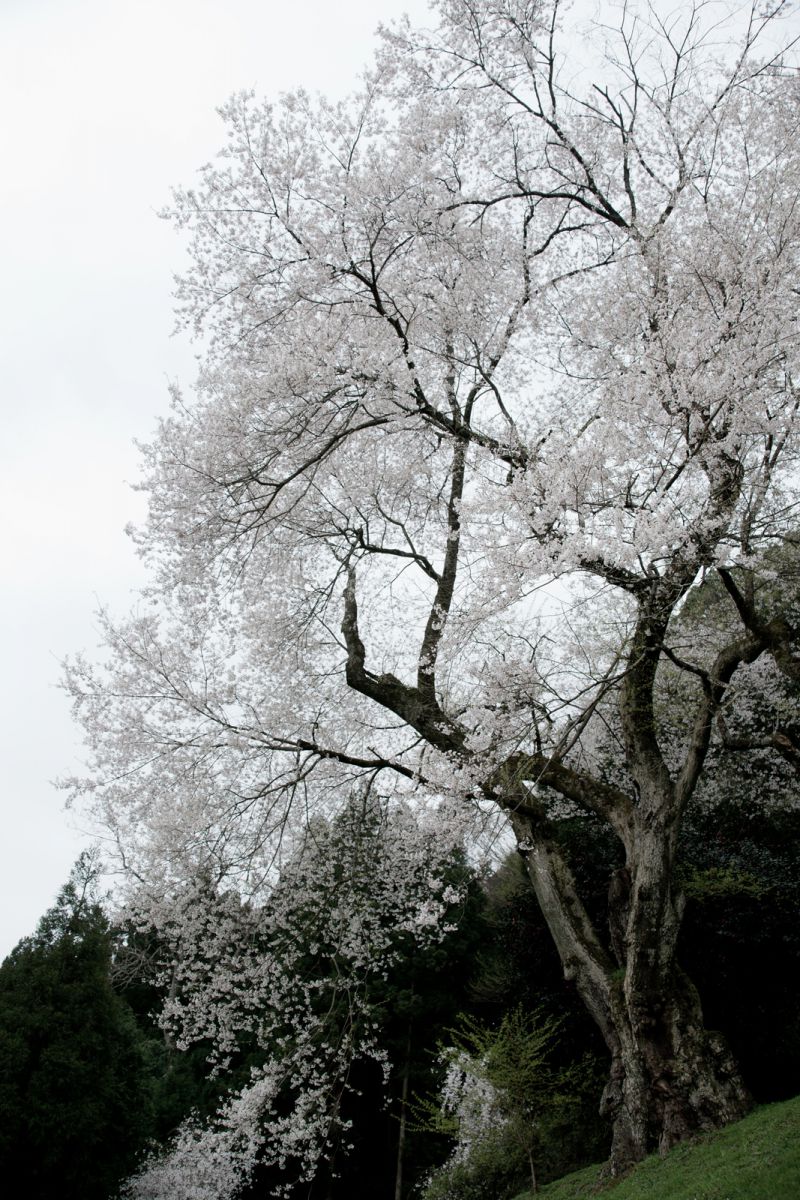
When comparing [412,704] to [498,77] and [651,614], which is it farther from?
[498,77]

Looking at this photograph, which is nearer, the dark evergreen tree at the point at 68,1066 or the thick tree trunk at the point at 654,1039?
the thick tree trunk at the point at 654,1039

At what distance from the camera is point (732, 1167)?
5.38 m

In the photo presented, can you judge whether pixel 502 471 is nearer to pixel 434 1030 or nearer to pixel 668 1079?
pixel 668 1079

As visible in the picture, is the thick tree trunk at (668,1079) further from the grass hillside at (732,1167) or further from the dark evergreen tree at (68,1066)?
the dark evergreen tree at (68,1066)

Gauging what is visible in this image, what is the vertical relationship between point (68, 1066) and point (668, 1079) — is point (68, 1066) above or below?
above

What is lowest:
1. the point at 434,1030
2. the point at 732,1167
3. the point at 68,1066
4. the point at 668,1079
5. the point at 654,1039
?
the point at 732,1167

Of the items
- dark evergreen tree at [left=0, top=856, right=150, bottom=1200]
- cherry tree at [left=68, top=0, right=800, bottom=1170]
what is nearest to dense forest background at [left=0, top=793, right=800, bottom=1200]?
dark evergreen tree at [left=0, top=856, right=150, bottom=1200]

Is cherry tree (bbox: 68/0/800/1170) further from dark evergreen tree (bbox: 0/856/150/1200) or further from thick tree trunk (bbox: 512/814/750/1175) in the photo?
dark evergreen tree (bbox: 0/856/150/1200)

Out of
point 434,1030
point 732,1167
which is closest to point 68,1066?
point 434,1030

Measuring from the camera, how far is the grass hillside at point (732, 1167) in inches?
197

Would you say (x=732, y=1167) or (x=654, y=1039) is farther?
(x=654, y=1039)

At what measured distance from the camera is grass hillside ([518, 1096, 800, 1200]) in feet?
16.4

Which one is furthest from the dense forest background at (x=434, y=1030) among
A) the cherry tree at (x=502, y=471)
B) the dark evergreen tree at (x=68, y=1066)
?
the cherry tree at (x=502, y=471)

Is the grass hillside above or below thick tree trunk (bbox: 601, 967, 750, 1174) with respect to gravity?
below
